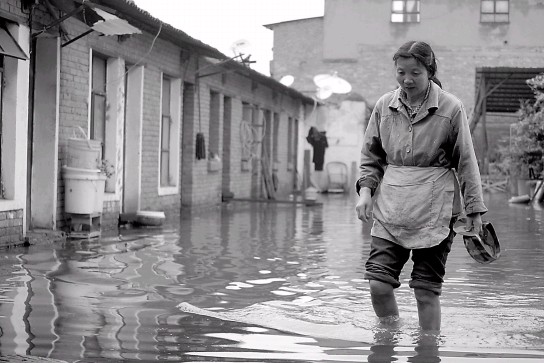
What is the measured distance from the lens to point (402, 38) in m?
42.9

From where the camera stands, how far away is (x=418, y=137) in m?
5.48

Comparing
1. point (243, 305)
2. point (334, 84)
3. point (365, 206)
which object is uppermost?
point (334, 84)

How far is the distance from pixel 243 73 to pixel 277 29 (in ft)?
67.7

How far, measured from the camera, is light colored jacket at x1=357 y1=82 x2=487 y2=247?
5.45 metres

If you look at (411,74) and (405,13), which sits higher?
(405,13)

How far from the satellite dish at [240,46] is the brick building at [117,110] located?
231 millimetres

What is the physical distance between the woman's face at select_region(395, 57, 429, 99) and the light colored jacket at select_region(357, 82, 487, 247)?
116 mm

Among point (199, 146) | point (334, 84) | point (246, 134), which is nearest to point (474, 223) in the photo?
point (199, 146)

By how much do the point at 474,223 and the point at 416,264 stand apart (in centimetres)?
38

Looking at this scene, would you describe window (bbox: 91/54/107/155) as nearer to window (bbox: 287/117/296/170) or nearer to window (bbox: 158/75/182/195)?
window (bbox: 158/75/182/195)

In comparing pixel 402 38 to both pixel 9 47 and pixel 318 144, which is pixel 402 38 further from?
pixel 9 47

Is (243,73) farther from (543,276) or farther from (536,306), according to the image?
(536,306)

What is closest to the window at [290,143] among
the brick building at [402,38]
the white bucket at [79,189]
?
the brick building at [402,38]

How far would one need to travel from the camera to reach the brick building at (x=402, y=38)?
41438 mm
